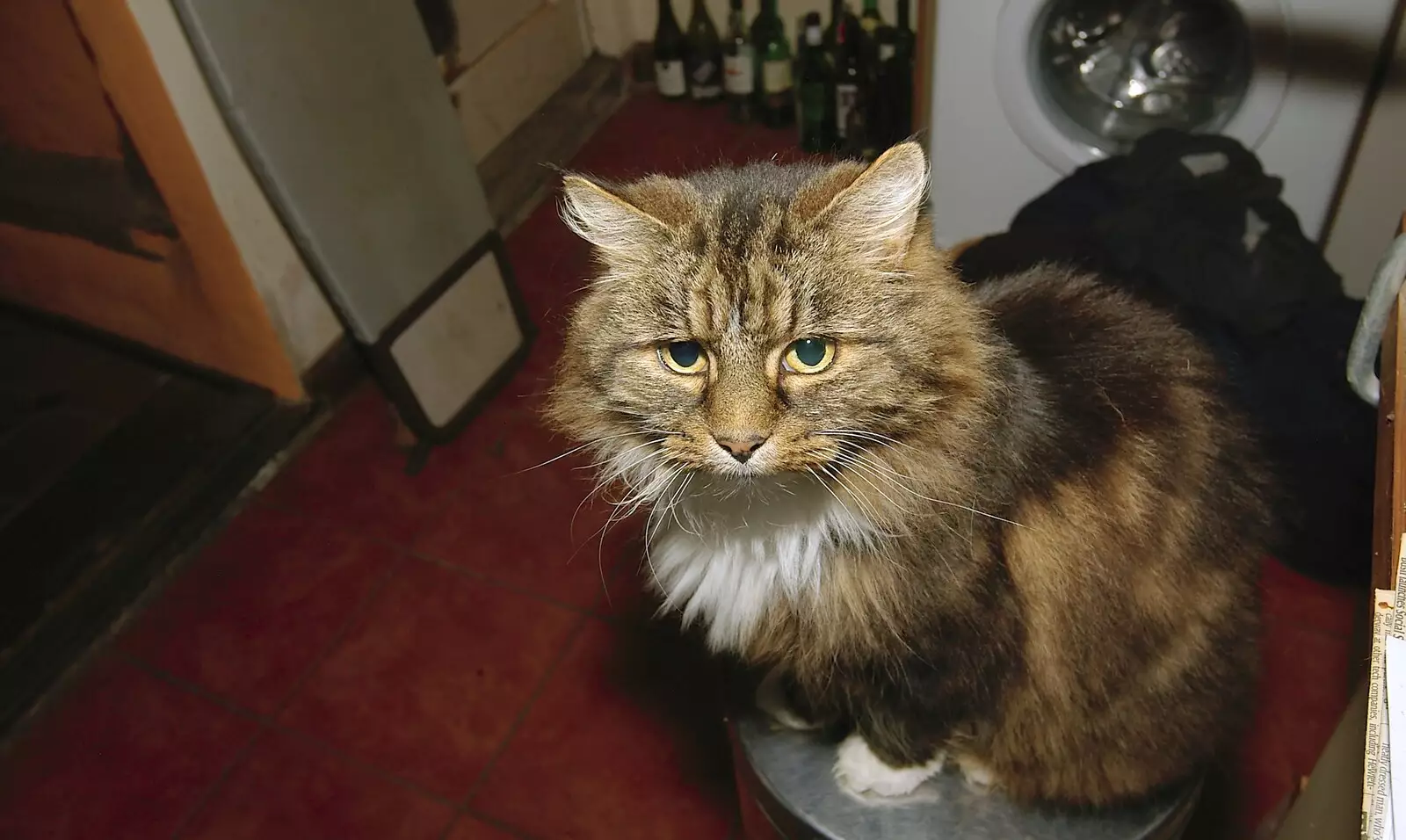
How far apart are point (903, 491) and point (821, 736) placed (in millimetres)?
484

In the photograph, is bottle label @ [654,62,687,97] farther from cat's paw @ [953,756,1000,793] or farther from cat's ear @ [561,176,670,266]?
cat's paw @ [953,756,1000,793]

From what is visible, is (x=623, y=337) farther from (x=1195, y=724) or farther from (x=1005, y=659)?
(x=1195, y=724)

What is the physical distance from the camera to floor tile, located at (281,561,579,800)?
1812 mm

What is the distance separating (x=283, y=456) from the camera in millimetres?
2336

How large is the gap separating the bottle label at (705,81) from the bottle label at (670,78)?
4cm

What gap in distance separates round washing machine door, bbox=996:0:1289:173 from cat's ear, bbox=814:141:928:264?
1.22 meters

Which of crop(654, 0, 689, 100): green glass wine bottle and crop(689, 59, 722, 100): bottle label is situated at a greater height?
crop(654, 0, 689, 100): green glass wine bottle

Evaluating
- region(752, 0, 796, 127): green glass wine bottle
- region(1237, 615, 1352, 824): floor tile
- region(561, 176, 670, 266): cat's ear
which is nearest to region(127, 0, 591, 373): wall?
region(752, 0, 796, 127): green glass wine bottle

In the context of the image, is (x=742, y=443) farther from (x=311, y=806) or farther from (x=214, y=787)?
(x=214, y=787)

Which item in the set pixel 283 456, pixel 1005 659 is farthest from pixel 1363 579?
pixel 283 456

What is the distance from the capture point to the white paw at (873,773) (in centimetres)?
114

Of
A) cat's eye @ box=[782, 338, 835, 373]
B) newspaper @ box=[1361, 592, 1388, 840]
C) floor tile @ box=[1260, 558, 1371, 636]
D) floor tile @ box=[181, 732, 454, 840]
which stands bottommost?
floor tile @ box=[1260, 558, 1371, 636]

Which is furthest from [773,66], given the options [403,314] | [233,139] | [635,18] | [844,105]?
[233,139]

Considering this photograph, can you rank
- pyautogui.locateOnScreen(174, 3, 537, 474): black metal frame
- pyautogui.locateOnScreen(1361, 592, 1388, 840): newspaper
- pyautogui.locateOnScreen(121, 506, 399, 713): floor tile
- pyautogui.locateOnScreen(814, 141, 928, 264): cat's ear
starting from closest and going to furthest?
pyautogui.locateOnScreen(1361, 592, 1388, 840): newspaper → pyautogui.locateOnScreen(814, 141, 928, 264): cat's ear → pyautogui.locateOnScreen(174, 3, 537, 474): black metal frame → pyautogui.locateOnScreen(121, 506, 399, 713): floor tile
